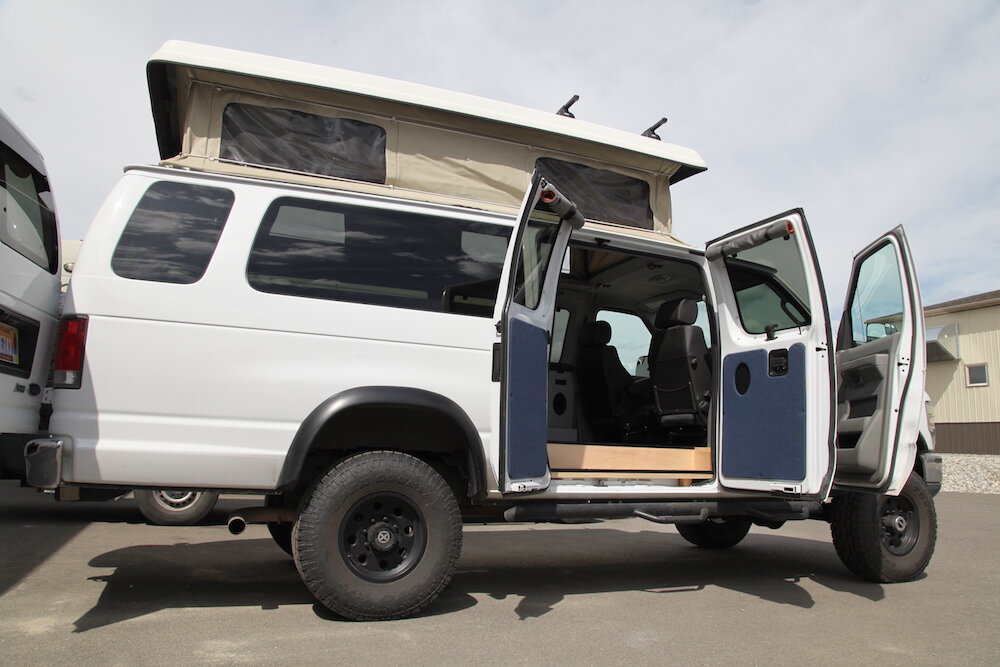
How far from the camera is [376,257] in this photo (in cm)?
394

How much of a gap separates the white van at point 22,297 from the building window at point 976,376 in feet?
84.8

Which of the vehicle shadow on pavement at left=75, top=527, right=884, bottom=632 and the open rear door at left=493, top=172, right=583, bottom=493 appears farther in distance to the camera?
the vehicle shadow on pavement at left=75, top=527, right=884, bottom=632

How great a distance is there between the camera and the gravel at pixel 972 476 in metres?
Result: 15.6

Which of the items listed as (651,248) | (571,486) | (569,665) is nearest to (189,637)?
(569,665)

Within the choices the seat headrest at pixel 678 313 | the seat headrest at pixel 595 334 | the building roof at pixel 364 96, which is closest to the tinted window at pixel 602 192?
the building roof at pixel 364 96

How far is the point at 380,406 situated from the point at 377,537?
672mm

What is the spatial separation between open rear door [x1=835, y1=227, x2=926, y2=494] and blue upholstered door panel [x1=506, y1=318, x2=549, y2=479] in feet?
7.33

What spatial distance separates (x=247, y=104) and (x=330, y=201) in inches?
32.1

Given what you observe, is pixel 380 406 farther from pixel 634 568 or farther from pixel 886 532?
pixel 886 532

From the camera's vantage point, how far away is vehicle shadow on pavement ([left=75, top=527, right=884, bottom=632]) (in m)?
4.02

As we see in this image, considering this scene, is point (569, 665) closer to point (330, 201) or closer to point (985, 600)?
point (330, 201)

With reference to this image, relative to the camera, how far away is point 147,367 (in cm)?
338

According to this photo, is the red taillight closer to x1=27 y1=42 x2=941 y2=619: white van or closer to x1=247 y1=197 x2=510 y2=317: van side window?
x1=27 y1=42 x2=941 y2=619: white van

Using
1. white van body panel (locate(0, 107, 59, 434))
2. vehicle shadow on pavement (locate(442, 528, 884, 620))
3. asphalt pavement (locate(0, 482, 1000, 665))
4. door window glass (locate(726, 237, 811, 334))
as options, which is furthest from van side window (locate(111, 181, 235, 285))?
door window glass (locate(726, 237, 811, 334))
